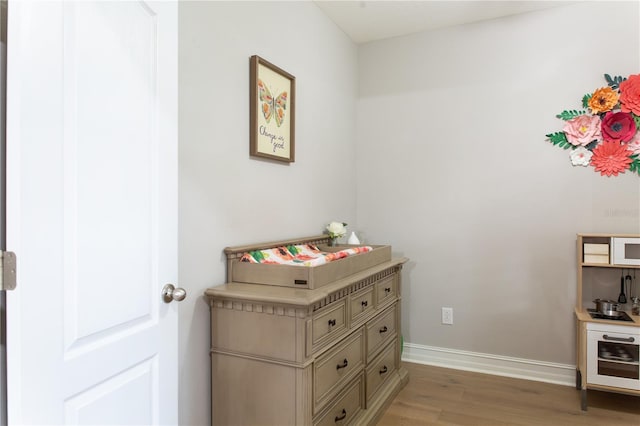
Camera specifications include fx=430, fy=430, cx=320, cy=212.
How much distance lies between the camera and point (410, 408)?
2578 mm

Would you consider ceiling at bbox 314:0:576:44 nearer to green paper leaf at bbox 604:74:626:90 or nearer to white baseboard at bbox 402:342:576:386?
green paper leaf at bbox 604:74:626:90

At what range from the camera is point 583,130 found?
285 centimetres

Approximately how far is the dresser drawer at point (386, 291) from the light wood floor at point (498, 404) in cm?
63

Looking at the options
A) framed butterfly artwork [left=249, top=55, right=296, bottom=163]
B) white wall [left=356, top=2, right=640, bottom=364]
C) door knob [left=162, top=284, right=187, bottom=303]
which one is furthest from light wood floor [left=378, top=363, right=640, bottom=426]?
framed butterfly artwork [left=249, top=55, right=296, bottom=163]

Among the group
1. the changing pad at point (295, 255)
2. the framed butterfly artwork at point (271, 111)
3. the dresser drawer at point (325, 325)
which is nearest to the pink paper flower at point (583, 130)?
Answer: the changing pad at point (295, 255)

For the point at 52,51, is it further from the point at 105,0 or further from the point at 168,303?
the point at 168,303

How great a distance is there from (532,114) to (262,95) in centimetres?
194

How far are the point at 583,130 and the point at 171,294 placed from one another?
2.77 metres

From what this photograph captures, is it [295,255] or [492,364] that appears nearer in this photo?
[295,255]

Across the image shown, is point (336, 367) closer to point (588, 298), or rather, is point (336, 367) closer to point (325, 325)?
point (325, 325)

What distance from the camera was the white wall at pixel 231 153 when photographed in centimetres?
182

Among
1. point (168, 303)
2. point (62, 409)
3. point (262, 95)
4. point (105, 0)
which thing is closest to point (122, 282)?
point (168, 303)

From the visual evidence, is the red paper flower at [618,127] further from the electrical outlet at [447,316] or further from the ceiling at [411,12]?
the electrical outlet at [447,316]

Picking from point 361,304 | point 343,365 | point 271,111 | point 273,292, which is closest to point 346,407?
point 343,365
